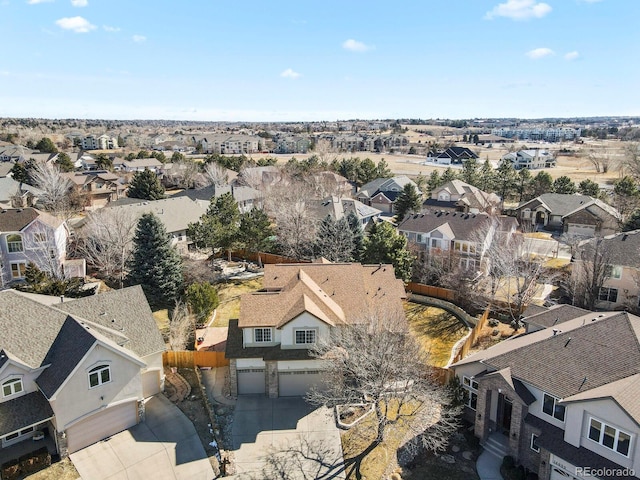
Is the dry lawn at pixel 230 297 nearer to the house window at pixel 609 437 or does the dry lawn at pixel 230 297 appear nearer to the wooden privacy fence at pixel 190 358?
the wooden privacy fence at pixel 190 358

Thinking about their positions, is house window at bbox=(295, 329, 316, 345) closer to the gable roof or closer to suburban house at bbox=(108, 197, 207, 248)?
the gable roof

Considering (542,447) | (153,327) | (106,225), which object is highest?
(106,225)

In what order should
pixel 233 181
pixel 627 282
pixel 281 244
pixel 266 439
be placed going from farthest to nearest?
pixel 233 181, pixel 281 244, pixel 627 282, pixel 266 439

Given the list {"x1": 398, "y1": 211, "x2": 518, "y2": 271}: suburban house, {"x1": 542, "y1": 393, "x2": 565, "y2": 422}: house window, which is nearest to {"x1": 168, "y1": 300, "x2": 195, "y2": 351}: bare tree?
{"x1": 542, "y1": 393, "x2": 565, "y2": 422}: house window

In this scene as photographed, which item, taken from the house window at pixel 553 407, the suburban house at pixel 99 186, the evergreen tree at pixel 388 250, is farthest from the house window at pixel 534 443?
the suburban house at pixel 99 186

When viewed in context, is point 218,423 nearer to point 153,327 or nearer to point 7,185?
point 153,327

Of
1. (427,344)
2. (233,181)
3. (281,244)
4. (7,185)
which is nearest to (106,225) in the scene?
(281,244)

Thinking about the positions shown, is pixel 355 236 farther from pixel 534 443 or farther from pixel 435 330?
pixel 534 443

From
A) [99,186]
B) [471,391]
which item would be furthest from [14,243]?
[99,186]
